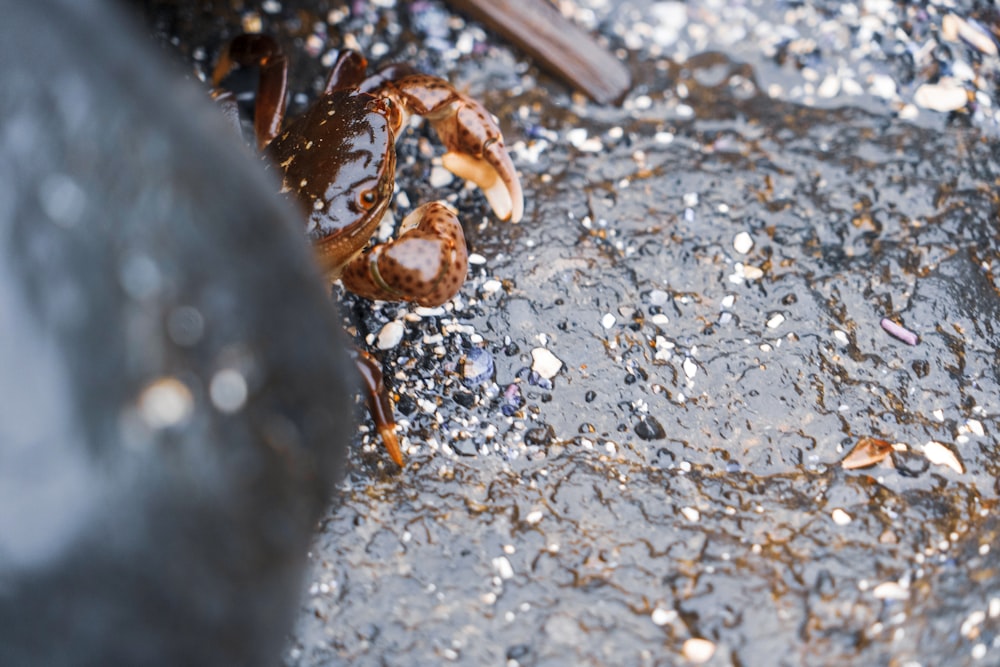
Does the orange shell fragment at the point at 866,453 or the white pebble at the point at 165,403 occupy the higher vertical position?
the white pebble at the point at 165,403

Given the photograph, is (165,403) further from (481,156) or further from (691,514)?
(481,156)

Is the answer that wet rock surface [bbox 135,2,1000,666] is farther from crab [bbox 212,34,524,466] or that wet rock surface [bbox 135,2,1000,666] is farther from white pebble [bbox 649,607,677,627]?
crab [bbox 212,34,524,466]

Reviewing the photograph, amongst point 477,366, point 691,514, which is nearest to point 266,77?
point 477,366

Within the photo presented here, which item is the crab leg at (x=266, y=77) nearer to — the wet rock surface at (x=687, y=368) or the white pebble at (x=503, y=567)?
the wet rock surface at (x=687, y=368)

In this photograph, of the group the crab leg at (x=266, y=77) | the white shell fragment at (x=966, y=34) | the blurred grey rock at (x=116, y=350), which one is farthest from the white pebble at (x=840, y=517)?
the crab leg at (x=266, y=77)

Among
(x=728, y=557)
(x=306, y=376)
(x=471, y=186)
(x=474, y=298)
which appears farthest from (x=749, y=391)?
(x=306, y=376)
